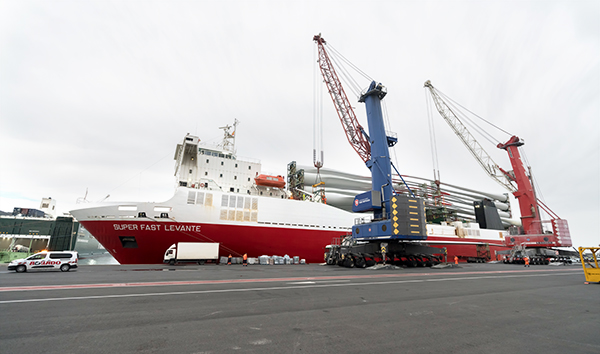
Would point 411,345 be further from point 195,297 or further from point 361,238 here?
point 361,238

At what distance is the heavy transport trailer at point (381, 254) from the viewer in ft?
69.1

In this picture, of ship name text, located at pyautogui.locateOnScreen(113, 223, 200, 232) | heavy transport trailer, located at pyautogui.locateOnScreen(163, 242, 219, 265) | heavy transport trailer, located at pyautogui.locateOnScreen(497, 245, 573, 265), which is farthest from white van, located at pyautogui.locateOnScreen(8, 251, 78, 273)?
heavy transport trailer, located at pyautogui.locateOnScreen(497, 245, 573, 265)

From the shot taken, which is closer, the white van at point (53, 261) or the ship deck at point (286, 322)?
the ship deck at point (286, 322)

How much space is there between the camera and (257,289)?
27.5 ft

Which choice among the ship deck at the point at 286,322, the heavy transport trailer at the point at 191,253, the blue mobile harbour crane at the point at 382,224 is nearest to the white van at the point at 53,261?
the heavy transport trailer at the point at 191,253

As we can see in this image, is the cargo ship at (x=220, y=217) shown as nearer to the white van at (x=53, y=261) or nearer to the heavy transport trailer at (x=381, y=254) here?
the heavy transport trailer at (x=381, y=254)

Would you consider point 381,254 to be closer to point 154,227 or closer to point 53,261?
point 154,227

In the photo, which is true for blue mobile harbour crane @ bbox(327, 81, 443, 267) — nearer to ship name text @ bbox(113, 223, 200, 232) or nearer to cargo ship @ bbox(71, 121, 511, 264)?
cargo ship @ bbox(71, 121, 511, 264)

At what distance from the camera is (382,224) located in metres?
22.1

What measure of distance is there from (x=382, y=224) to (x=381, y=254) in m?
2.59

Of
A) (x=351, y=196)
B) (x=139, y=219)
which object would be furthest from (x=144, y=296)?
(x=351, y=196)

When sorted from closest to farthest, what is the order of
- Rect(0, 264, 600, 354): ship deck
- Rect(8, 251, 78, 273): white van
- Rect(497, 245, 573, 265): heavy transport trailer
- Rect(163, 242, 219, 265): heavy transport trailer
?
Rect(0, 264, 600, 354): ship deck
Rect(8, 251, 78, 273): white van
Rect(163, 242, 219, 265): heavy transport trailer
Rect(497, 245, 573, 265): heavy transport trailer

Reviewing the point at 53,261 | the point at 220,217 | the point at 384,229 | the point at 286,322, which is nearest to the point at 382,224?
the point at 384,229

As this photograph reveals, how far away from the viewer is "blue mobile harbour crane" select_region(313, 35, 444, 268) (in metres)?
21.2
